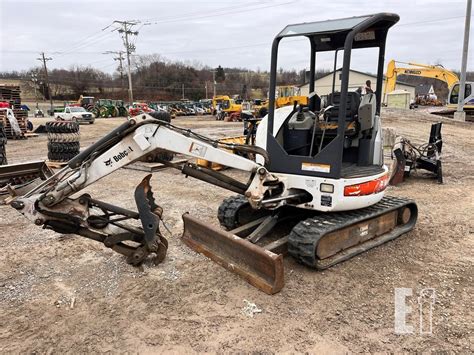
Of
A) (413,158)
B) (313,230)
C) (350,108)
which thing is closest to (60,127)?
(350,108)

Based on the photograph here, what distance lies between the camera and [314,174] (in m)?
4.43

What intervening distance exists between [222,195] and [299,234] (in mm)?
3647

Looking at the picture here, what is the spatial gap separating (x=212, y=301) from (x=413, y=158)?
726 cm

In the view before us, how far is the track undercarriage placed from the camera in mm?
4062

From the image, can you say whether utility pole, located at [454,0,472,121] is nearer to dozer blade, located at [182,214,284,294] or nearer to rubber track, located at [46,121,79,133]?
rubber track, located at [46,121,79,133]

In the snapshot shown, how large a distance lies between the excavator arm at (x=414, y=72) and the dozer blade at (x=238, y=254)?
22596 mm

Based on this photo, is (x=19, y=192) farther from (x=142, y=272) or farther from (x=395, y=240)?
(x=395, y=240)

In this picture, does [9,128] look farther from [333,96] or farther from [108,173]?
[333,96]

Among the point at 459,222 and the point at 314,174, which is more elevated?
the point at 314,174

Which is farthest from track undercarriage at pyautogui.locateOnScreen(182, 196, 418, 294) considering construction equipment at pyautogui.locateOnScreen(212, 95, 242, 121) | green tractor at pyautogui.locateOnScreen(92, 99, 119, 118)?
green tractor at pyautogui.locateOnScreen(92, 99, 119, 118)

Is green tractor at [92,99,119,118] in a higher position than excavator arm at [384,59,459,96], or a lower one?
lower

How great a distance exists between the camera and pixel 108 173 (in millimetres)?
3725

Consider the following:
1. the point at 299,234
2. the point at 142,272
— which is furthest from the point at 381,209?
the point at 142,272

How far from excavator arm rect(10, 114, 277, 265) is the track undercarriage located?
2.10 ft
